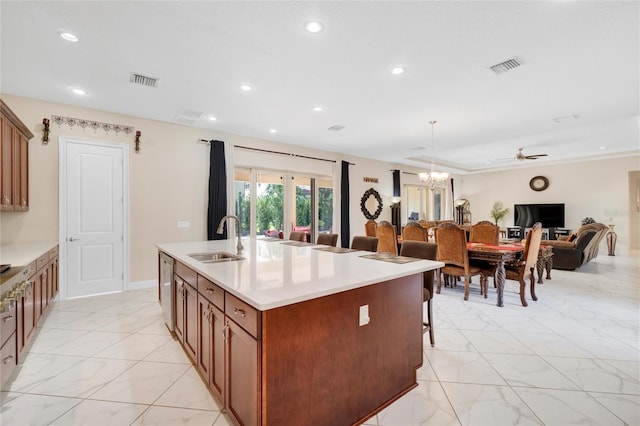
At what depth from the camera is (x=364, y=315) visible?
1674 millimetres

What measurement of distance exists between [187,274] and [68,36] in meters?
2.30

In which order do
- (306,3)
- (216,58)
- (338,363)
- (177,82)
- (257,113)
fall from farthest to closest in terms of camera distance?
(257,113), (177,82), (216,58), (306,3), (338,363)

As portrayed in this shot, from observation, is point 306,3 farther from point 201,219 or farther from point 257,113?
point 201,219

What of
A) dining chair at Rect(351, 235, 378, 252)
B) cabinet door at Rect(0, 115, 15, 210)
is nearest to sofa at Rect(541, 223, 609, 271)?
dining chair at Rect(351, 235, 378, 252)

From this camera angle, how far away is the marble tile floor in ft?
5.79

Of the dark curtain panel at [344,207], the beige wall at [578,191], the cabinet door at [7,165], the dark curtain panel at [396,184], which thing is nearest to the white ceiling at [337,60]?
the cabinet door at [7,165]

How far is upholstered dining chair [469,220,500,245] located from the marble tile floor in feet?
4.86

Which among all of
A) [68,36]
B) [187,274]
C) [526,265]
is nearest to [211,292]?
[187,274]

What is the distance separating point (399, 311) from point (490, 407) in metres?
0.80

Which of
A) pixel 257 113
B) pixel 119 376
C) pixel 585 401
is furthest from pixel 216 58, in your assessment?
pixel 585 401

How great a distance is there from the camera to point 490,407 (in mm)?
1828

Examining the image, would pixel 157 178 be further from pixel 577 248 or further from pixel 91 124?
pixel 577 248

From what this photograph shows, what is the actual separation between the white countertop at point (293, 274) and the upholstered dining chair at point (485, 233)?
345 centimetres

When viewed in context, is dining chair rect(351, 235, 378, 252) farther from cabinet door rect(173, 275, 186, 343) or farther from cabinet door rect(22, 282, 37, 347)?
cabinet door rect(22, 282, 37, 347)
